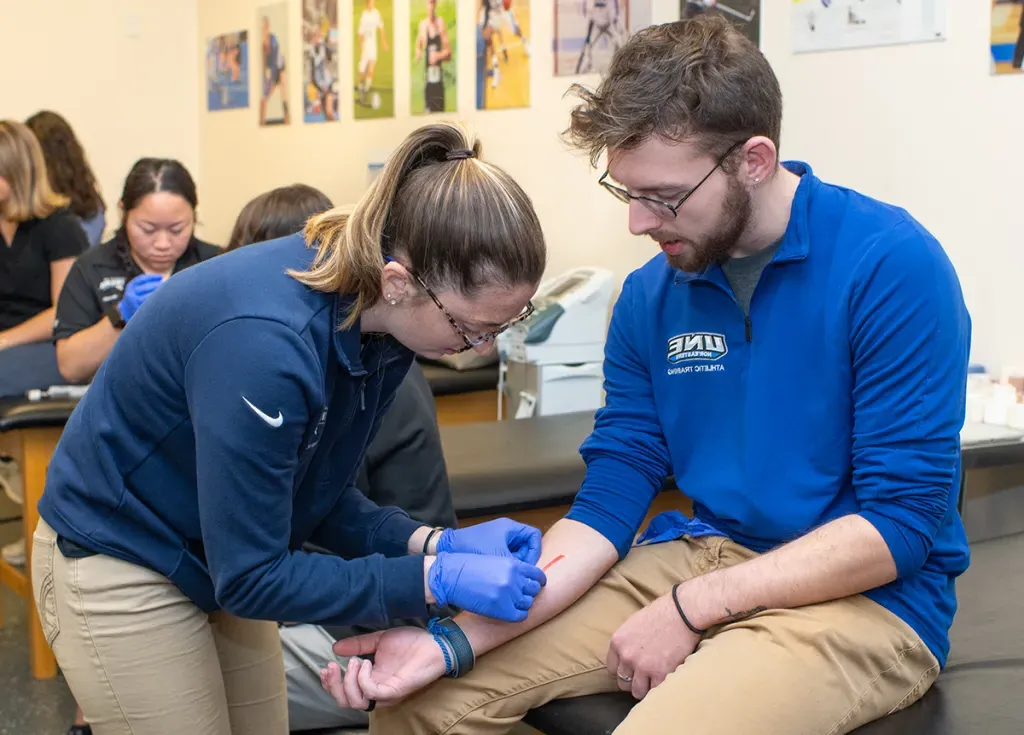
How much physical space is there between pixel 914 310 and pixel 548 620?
667 mm

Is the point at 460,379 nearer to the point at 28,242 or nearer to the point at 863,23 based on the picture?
the point at 28,242

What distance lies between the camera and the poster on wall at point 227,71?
5.87 metres

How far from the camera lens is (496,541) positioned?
152 cm

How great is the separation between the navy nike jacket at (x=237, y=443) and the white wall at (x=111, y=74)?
503 centimetres

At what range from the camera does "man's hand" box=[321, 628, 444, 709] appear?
1.45 m

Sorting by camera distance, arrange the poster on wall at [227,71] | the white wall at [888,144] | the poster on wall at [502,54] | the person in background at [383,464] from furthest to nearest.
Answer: the poster on wall at [227,71]
the poster on wall at [502,54]
the white wall at [888,144]
the person in background at [383,464]

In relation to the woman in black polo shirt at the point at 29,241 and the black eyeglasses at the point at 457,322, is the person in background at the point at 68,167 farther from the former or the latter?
the black eyeglasses at the point at 457,322

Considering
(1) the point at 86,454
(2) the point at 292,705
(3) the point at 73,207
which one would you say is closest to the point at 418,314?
(1) the point at 86,454

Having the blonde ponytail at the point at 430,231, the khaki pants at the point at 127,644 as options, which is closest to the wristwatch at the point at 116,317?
the khaki pants at the point at 127,644

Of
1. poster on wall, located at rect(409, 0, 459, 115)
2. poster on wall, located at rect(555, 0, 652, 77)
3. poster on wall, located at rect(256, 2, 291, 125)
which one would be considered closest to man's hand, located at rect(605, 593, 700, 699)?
poster on wall, located at rect(555, 0, 652, 77)

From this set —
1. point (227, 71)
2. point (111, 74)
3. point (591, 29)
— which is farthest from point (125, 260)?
point (111, 74)

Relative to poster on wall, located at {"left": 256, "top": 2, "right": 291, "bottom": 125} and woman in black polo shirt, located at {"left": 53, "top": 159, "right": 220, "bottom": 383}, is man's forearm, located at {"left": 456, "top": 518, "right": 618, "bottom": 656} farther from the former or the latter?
A: poster on wall, located at {"left": 256, "top": 2, "right": 291, "bottom": 125}

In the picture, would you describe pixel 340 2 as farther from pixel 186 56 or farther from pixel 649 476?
pixel 649 476

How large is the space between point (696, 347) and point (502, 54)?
9.41ft
